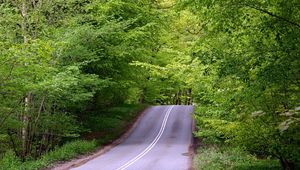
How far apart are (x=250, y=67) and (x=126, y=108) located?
30191mm

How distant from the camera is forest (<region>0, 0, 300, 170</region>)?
29.9ft

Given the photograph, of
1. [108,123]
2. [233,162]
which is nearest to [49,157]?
[233,162]

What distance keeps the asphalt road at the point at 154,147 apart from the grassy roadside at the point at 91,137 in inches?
53.3

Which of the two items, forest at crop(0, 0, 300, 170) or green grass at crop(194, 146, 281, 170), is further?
green grass at crop(194, 146, 281, 170)

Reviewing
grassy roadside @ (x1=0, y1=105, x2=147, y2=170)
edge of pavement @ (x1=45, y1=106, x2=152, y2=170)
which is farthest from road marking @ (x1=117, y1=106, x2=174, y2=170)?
grassy roadside @ (x1=0, y1=105, x2=147, y2=170)

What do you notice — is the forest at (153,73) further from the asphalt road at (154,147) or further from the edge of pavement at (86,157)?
the asphalt road at (154,147)

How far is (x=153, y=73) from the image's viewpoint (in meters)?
22.4

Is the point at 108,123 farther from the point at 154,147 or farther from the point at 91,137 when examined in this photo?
the point at 154,147

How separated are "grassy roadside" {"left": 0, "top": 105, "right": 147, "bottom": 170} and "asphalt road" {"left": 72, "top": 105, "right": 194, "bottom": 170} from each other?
1355mm

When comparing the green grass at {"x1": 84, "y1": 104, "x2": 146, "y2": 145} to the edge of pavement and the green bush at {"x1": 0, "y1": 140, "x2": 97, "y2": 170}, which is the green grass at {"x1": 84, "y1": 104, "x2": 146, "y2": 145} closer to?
the edge of pavement

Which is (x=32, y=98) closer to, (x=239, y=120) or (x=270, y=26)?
(x=239, y=120)

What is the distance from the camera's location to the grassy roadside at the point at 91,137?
57.4 ft

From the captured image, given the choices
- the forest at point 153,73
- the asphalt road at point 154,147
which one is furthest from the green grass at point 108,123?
the asphalt road at point 154,147

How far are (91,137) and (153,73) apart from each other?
843 cm
